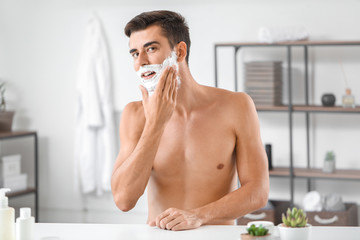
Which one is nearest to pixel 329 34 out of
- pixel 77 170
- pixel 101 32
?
pixel 101 32

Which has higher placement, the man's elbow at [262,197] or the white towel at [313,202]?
the man's elbow at [262,197]

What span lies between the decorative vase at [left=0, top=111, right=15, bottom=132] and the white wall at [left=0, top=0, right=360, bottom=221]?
1.28 feet

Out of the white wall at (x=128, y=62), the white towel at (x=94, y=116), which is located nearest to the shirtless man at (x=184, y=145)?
the white wall at (x=128, y=62)

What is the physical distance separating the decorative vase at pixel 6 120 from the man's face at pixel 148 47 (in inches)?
115

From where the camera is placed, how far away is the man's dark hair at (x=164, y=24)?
2041 millimetres

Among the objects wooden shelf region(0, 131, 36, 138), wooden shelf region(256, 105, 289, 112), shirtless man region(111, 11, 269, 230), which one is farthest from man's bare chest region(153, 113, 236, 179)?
wooden shelf region(0, 131, 36, 138)

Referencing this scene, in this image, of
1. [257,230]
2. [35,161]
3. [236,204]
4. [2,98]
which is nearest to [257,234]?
[257,230]

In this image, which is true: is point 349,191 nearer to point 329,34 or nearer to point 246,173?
point 329,34

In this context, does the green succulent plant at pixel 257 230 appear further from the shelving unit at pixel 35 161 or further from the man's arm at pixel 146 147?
the shelving unit at pixel 35 161

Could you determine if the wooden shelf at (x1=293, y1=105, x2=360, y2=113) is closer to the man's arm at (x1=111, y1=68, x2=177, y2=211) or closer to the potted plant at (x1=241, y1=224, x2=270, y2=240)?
the man's arm at (x1=111, y1=68, x2=177, y2=211)

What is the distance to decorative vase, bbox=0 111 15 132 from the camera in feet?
15.3

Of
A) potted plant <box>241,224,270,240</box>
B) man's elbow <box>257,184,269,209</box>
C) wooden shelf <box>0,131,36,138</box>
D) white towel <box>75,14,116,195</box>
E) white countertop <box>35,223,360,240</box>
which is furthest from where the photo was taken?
white towel <box>75,14,116,195</box>

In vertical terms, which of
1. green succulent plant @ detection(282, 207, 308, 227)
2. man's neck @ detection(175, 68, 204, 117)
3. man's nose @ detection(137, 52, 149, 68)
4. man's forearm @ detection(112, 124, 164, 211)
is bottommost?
green succulent plant @ detection(282, 207, 308, 227)

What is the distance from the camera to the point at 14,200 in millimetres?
5066
